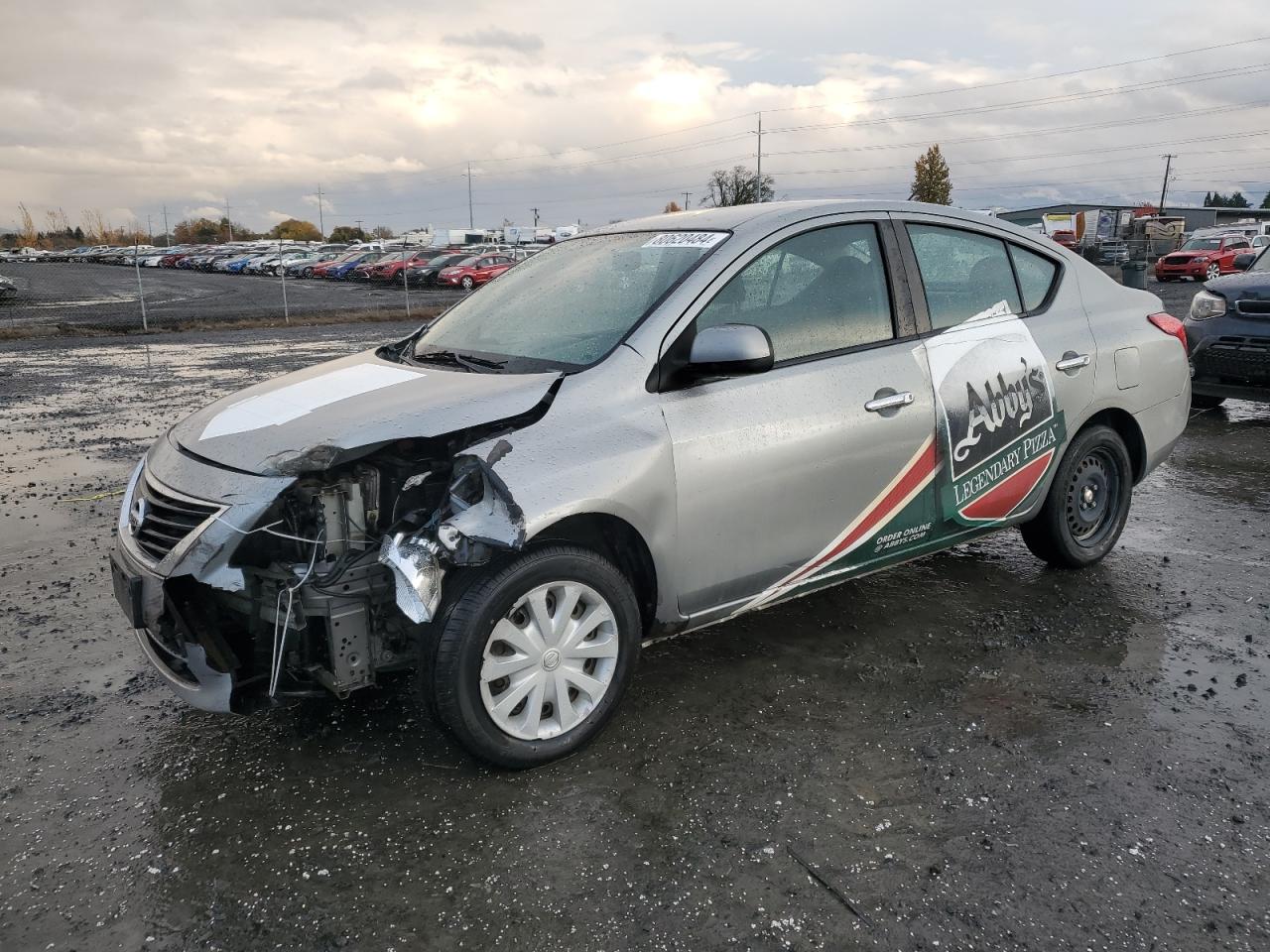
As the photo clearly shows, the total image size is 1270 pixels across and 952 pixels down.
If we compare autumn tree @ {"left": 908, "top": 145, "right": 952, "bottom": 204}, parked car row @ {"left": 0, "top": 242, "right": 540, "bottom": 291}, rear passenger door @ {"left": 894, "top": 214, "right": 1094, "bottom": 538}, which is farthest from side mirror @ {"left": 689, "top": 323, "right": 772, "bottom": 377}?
autumn tree @ {"left": 908, "top": 145, "right": 952, "bottom": 204}

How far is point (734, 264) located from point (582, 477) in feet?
3.56

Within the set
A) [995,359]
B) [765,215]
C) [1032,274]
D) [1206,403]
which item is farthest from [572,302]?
[1206,403]

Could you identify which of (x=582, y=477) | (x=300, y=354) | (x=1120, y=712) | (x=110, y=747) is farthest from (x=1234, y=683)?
(x=300, y=354)

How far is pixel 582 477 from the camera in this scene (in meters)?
3.07

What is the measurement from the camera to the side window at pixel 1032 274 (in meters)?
4.52

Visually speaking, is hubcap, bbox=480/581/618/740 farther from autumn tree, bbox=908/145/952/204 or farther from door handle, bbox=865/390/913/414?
autumn tree, bbox=908/145/952/204

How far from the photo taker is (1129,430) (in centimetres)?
491

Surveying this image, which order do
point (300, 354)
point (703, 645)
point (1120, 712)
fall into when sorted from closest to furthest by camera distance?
1. point (1120, 712)
2. point (703, 645)
3. point (300, 354)

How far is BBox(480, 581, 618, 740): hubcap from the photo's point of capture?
303cm

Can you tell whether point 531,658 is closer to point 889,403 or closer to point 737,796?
point 737,796

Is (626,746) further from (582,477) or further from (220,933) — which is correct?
(220,933)

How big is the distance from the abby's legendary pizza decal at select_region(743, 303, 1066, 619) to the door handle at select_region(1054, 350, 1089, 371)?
0.11m

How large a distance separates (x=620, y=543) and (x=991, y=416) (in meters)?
1.84

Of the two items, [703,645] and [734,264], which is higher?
[734,264]
